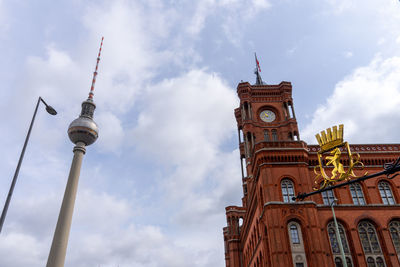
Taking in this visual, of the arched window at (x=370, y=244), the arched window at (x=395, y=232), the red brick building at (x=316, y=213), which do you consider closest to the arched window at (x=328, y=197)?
the red brick building at (x=316, y=213)

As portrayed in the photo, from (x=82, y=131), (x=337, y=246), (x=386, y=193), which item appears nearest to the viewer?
(x=337, y=246)

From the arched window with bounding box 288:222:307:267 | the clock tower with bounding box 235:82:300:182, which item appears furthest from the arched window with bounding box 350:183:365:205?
the clock tower with bounding box 235:82:300:182

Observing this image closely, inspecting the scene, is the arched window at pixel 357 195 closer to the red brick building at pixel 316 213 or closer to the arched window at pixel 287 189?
the red brick building at pixel 316 213

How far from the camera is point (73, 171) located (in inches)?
1903

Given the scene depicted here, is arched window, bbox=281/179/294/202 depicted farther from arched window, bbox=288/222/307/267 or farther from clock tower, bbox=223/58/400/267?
arched window, bbox=288/222/307/267

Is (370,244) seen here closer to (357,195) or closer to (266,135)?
(357,195)

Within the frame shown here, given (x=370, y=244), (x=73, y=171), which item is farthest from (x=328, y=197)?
(x=73, y=171)

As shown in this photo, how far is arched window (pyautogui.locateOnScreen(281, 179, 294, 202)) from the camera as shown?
111 feet

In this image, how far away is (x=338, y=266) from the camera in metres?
31.0

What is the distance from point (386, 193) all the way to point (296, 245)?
1275cm

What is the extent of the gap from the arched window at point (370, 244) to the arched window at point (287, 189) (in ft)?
24.9

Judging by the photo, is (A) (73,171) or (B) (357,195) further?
(A) (73,171)

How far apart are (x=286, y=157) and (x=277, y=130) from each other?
80.9ft

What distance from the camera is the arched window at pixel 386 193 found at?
34.8 meters
